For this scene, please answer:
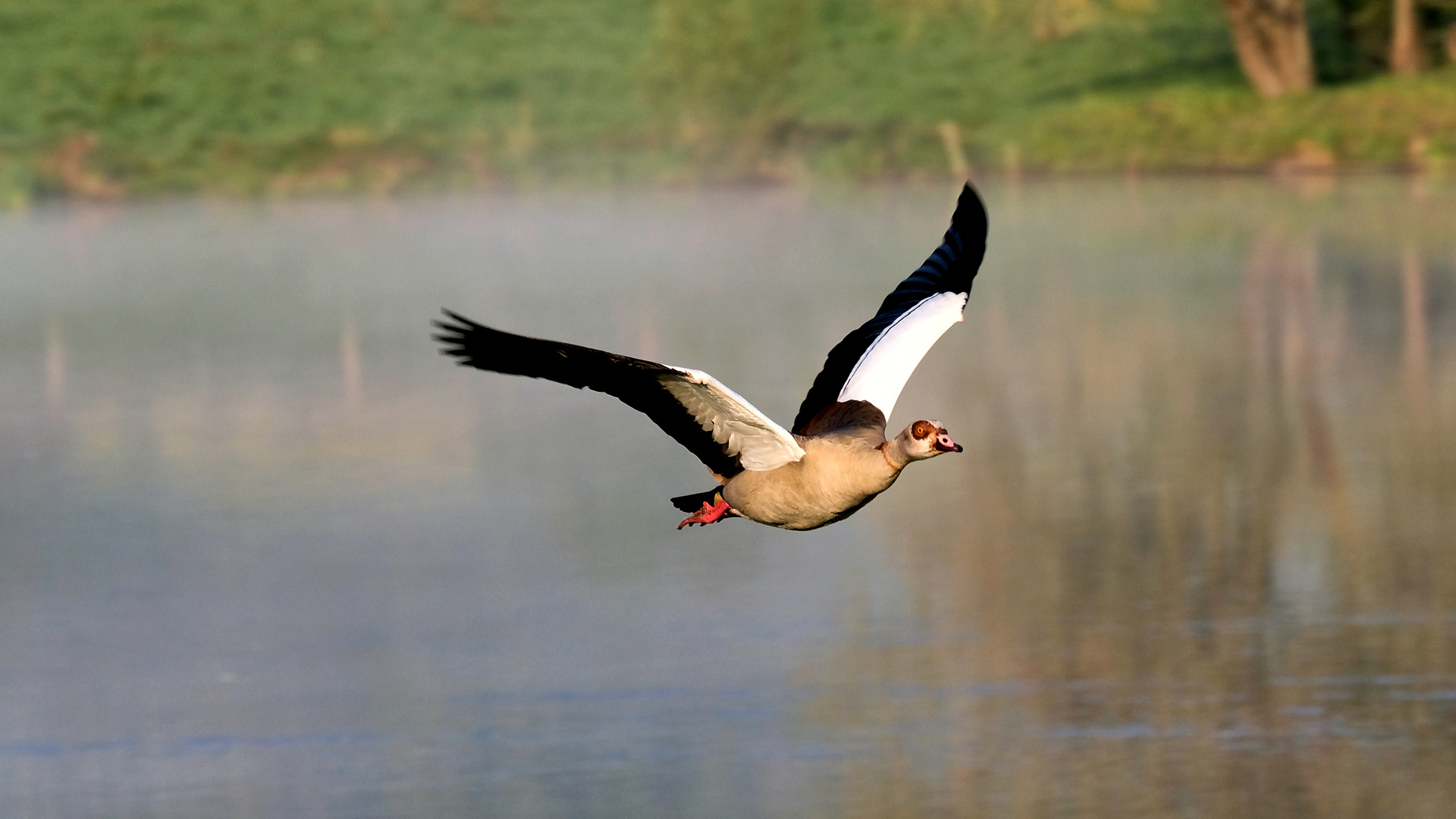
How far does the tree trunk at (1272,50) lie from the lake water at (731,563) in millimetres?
11909

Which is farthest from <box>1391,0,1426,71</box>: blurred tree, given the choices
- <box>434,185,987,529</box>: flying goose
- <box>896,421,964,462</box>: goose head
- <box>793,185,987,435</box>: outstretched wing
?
<box>896,421,964,462</box>: goose head

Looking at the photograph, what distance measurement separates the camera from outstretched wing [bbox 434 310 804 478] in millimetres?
7918

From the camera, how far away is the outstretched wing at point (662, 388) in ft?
26.0

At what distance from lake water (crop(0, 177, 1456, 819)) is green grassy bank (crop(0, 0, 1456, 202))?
1113 centimetres

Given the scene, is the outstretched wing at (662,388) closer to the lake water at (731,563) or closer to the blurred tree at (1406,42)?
the lake water at (731,563)

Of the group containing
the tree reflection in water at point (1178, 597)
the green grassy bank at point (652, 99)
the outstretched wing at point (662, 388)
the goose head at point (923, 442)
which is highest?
the green grassy bank at point (652, 99)

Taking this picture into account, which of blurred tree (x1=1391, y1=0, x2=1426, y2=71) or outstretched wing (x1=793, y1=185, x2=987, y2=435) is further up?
blurred tree (x1=1391, y1=0, x2=1426, y2=71)

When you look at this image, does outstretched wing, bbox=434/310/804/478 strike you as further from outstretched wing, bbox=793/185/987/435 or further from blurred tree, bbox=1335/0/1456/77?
blurred tree, bbox=1335/0/1456/77

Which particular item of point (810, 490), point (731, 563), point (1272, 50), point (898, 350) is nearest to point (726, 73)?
point (1272, 50)

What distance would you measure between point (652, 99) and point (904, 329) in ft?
100

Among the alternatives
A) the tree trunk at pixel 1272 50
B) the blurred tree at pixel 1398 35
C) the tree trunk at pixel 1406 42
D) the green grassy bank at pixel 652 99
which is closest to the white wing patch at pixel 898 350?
the green grassy bank at pixel 652 99

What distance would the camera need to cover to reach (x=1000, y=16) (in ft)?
140

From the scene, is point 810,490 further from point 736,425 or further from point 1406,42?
point 1406,42

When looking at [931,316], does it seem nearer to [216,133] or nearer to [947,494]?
[947,494]
